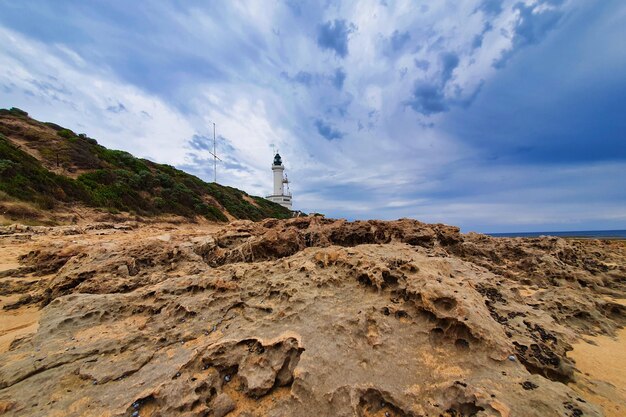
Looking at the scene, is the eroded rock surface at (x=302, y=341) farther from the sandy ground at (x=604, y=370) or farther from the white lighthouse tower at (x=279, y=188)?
the white lighthouse tower at (x=279, y=188)

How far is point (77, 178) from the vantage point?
75.4 ft

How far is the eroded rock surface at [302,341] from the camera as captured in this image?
115 inches

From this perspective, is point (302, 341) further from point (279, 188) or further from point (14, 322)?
point (279, 188)

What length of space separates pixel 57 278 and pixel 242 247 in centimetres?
423

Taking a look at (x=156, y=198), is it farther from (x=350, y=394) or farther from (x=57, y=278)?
(x=350, y=394)

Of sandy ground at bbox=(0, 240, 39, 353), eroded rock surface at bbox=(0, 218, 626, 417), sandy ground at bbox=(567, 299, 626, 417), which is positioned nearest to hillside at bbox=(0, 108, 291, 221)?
sandy ground at bbox=(0, 240, 39, 353)

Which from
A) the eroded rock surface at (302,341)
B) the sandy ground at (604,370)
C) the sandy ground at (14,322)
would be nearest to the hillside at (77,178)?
the sandy ground at (14,322)

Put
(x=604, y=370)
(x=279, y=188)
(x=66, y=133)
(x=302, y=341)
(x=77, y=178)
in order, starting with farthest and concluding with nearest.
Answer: (x=279, y=188) → (x=66, y=133) → (x=77, y=178) → (x=604, y=370) → (x=302, y=341)

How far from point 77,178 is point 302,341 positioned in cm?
2776

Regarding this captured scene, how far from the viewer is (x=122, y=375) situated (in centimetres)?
343

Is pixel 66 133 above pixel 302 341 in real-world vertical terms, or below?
above

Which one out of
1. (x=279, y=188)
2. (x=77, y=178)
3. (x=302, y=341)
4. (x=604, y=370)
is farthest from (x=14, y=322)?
(x=279, y=188)

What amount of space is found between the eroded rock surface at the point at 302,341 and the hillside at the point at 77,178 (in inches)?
611

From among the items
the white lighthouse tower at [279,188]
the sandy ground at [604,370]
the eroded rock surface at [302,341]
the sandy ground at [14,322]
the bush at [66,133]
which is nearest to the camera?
the eroded rock surface at [302,341]
